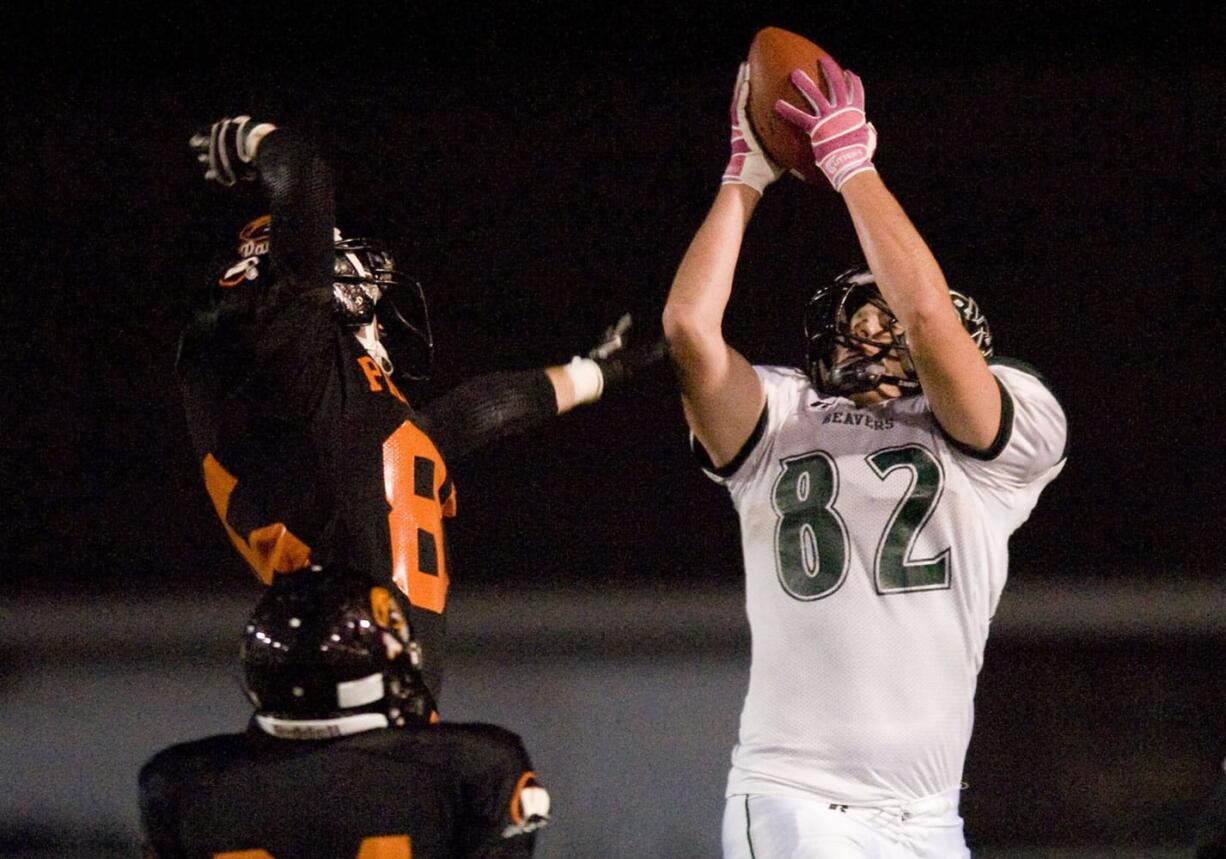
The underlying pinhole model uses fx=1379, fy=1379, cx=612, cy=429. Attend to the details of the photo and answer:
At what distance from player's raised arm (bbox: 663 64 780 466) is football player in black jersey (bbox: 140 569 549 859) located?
1.99 ft

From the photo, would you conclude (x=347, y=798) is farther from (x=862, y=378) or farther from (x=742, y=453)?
(x=862, y=378)

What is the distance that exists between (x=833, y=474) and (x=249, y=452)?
2.93 feet

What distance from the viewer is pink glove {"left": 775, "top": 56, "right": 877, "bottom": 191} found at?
205 centimetres

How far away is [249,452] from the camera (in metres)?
2.13

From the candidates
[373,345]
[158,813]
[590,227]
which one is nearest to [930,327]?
[373,345]

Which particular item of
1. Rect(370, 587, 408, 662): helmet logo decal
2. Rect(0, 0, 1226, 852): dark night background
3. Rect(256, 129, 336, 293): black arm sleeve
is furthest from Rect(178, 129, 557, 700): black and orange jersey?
Rect(0, 0, 1226, 852): dark night background

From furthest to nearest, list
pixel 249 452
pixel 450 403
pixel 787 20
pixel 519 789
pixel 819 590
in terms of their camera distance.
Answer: pixel 787 20
pixel 450 403
pixel 249 452
pixel 819 590
pixel 519 789

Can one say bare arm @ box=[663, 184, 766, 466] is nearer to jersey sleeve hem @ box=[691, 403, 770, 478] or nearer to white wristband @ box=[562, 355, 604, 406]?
jersey sleeve hem @ box=[691, 403, 770, 478]

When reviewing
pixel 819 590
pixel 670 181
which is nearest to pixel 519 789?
pixel 819 590

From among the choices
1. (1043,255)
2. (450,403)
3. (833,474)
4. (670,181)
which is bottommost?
(833,474)

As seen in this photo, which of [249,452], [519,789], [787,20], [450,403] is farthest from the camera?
[787,20]

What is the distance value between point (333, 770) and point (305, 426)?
62cm

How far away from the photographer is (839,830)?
1.85 m

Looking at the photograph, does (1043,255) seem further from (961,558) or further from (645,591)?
(961,558)
